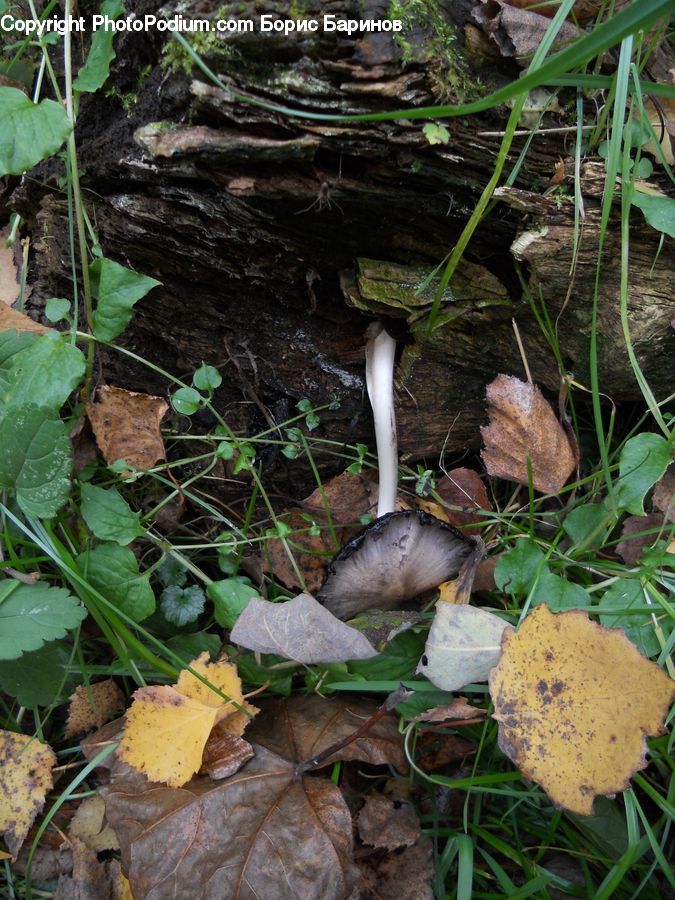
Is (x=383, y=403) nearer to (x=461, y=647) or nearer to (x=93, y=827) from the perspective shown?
(x=461, y=647)

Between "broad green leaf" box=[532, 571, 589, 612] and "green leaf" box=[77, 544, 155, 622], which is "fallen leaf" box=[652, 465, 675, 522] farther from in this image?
"green leaf" box=[77, 544, 155, 622]

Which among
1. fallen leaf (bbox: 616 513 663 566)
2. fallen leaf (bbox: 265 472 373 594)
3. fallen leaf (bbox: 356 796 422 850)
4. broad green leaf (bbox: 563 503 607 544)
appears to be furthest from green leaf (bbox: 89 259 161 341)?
fallen leaf (bbox: 616 513 663 566)

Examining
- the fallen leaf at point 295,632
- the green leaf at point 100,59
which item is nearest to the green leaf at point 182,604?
the fallen leaf at point 295,632

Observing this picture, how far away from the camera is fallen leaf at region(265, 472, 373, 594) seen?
2111 mm

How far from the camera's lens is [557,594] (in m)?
1.74

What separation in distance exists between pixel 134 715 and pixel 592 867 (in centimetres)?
123

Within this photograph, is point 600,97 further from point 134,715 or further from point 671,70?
point 134,715

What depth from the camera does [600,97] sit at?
5.69 feet

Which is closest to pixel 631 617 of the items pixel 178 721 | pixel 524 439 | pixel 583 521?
pixel 583 521

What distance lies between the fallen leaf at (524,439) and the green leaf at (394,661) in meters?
0.57

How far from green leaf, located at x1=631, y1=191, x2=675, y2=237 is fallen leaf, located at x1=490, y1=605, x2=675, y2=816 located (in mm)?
988

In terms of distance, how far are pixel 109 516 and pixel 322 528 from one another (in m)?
0.68

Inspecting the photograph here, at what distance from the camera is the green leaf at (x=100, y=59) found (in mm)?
1651

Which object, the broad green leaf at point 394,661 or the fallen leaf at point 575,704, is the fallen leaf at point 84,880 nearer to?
the broad green leaf at point 394,661
